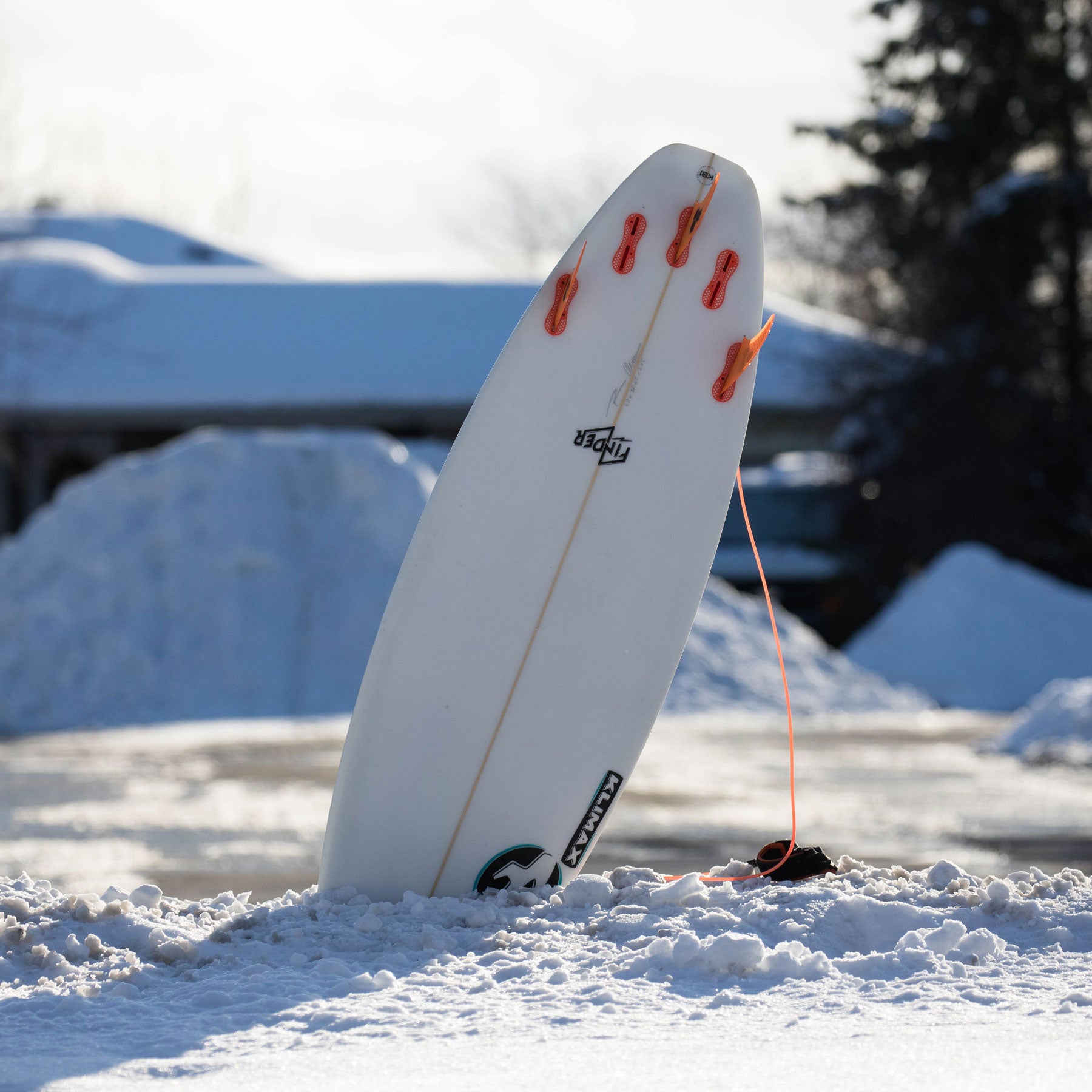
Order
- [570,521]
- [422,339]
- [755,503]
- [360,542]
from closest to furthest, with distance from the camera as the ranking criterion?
1. [570,521]
2. [360,542]
3. [755,503]
4. [422,339]

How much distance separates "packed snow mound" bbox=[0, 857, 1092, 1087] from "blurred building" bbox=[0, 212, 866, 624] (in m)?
21.8

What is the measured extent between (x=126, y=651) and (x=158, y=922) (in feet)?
35.9

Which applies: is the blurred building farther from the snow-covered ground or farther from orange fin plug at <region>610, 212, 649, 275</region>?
orange fin plug at <region>610, 212, 649, 275</region>

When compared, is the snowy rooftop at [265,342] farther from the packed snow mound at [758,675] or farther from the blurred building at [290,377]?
the packed snow mound at [758,675]

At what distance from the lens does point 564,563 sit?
4387mm

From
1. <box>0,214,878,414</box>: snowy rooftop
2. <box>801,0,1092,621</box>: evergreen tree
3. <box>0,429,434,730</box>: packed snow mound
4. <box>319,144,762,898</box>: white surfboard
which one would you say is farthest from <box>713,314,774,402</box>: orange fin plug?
<box>0,214,878,414</box>: snowy rooftop

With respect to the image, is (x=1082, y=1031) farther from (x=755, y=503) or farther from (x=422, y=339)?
(x=422, y=339)

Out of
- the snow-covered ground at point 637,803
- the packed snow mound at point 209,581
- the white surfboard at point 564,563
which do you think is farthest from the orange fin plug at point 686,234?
the packed snow mound at point 209,581

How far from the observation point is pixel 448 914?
3.97 metres

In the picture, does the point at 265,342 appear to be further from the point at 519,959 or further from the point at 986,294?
the point at 519,959

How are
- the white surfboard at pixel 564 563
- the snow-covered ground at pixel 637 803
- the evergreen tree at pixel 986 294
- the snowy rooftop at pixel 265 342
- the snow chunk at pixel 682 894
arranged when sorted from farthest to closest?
the snowy rooftop at pixel 265 342 < the evergreen tree at pixel 986 294 < the snow-covered ground at pixel 637 803 < the white surfboard at pixel 564 563 < the snow chunk at pixel 682 894

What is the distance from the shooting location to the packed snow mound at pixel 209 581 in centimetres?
1417

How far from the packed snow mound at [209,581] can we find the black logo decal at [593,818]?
32.4 ft

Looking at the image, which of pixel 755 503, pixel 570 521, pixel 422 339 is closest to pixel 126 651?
pixel 570 521
